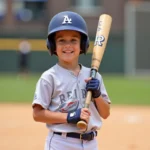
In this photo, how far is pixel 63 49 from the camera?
364cm

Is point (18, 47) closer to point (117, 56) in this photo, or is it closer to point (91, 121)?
point (117, 56)

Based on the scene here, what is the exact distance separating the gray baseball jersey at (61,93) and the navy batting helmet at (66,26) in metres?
0.20

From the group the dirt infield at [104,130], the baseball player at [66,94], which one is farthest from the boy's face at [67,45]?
the dirt infield at [104,130]

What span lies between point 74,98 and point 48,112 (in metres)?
0.19

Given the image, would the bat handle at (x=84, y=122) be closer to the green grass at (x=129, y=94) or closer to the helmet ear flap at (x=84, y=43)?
the helmet ear flap at (x=84, y=43)

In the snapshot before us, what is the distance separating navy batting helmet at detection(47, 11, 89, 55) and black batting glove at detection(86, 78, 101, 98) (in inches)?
10.6

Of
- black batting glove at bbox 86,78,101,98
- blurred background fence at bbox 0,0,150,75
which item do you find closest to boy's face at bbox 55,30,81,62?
black batting glove at bbox 86,78,101,98

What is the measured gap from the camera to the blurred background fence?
25.9 m

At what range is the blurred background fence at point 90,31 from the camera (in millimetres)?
25891

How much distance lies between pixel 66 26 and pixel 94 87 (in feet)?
1.44

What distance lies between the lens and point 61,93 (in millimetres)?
3609

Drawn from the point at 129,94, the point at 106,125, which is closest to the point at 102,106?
the point at 106,125

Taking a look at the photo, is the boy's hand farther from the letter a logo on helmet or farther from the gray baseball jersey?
the letter a logo on helmet

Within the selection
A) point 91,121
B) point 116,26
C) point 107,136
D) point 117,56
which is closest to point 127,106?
point 107,136
